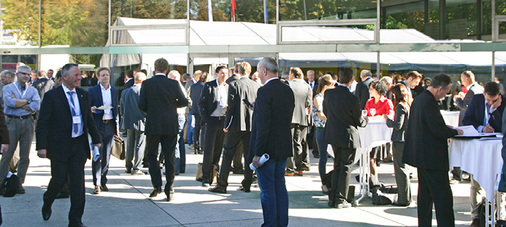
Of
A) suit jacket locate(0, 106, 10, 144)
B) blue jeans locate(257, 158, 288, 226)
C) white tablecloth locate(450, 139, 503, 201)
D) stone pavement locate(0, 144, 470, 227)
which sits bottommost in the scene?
stone pavement locate(0, 144, 470, 227)

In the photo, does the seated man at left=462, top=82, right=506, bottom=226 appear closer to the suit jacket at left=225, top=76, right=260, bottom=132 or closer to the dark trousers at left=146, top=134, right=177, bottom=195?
the suit jacket at left=225, top=76, right=260, bottom=132

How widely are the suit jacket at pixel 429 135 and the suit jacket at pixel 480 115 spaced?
6.14 ft

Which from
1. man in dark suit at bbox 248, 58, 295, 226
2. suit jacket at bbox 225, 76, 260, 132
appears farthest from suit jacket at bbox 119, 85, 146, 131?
man in dark suit at bbox 248, 58, 295, 226

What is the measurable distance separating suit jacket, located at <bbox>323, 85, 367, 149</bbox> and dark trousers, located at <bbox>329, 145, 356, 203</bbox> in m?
0.14

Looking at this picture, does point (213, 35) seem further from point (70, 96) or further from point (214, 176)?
point (70, 96)

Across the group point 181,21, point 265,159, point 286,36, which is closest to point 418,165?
point 265,159

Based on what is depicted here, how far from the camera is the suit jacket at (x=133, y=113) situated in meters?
10.0

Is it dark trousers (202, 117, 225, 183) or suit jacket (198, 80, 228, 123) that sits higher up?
suit jacket (198, 80, 228, 123)

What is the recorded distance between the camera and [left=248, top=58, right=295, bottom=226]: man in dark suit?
19.6 ft

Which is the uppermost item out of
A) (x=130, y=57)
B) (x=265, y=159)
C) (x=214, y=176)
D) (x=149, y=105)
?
(x=130, y=57)

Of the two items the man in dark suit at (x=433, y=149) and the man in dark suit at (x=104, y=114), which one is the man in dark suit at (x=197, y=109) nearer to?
the man in dark suit at (x=104, y=114)

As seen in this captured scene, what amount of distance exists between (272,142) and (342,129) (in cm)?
183

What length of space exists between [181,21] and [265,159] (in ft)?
39.0

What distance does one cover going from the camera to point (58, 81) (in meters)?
9.88
